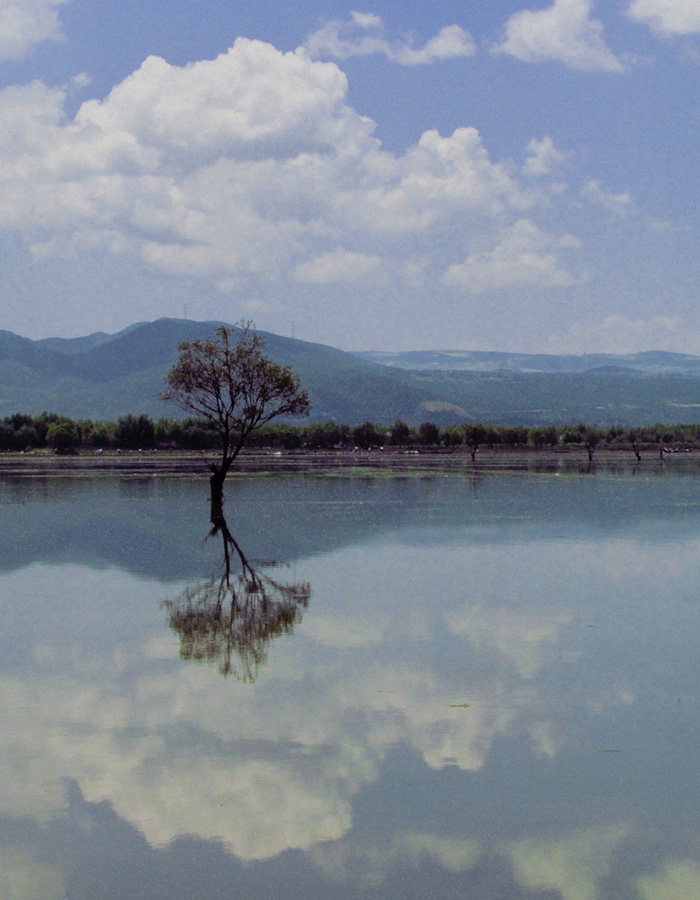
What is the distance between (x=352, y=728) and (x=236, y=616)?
710cm

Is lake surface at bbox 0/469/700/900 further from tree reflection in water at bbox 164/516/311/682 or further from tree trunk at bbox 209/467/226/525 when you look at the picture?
tree trunk at bbox 209/467/226/525

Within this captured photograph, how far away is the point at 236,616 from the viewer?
18594 mm

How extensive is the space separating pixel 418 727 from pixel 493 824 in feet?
8.60

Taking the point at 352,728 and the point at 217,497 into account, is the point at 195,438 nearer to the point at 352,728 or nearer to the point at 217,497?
the point at 217,497

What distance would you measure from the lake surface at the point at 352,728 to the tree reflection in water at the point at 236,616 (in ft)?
0.28

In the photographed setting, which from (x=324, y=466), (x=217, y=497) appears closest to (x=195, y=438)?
(x=324, y=466)

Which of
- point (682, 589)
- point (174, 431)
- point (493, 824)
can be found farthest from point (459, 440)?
point (493, 824)

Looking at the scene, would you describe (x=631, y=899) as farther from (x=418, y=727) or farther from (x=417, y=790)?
(x=418, y=727)

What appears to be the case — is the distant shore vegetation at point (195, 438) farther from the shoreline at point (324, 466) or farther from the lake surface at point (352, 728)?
the lake surface at point (352, 728)

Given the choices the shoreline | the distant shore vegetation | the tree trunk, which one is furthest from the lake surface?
the distant shore vegetation

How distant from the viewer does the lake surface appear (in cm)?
860

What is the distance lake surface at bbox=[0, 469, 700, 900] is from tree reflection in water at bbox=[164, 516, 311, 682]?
0.08 metres

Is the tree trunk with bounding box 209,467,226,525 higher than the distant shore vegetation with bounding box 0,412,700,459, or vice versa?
the distant shore vegetation with bounding box 0,412,700,459

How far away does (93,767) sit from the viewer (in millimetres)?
10742
